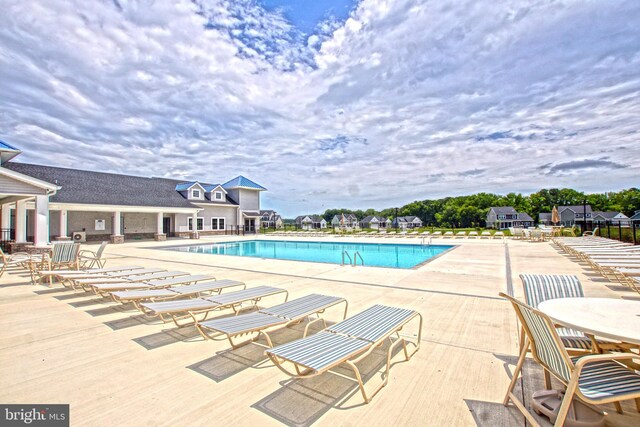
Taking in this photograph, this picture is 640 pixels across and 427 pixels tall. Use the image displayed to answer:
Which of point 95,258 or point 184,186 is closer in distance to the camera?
point 95,258

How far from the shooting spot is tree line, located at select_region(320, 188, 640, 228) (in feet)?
239

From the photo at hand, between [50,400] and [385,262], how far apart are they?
44.4 ft

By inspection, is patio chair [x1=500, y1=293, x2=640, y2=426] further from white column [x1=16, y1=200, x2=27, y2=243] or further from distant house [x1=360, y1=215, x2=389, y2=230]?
distant house [x1=360, y1=215, x2=389, y2=230]

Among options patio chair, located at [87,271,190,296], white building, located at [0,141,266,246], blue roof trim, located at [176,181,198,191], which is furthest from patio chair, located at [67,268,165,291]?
blue roof trim, located at [176,181,198,191]

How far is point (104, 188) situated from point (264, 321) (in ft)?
91.0

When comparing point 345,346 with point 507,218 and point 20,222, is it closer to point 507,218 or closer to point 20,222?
point 20,222

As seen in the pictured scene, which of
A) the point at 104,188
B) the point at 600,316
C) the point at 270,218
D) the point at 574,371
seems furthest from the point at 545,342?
the point at 270,218

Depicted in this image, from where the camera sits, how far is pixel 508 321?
14.7 feet

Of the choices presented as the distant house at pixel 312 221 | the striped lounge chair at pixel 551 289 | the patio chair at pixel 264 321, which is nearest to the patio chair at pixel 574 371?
the striped lounge chair at pixel 551 289

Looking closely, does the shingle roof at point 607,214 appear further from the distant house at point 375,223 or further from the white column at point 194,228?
the white column at point 194,228

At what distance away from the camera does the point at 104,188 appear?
2486 cm

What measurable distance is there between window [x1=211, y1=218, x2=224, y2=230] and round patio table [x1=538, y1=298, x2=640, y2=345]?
3353 cm

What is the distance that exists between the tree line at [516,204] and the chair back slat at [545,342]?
78247 mm

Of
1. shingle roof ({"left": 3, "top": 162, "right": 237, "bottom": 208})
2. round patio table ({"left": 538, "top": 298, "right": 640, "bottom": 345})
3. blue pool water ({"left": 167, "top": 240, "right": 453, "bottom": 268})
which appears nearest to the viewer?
round patio table ({"left": 538, "top": 298, "right": 640, "bottom": 345})
